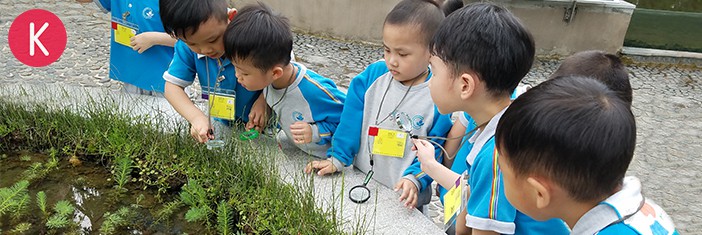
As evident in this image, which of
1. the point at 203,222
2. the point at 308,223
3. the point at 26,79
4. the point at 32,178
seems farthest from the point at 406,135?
the point at 26,79

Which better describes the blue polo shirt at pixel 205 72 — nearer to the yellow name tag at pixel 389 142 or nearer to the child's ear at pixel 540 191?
the yellow name tag at pixel 389 142

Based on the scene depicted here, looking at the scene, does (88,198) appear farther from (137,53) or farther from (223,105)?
(137,53)

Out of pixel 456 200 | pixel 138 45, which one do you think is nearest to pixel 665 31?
pixel 138 45

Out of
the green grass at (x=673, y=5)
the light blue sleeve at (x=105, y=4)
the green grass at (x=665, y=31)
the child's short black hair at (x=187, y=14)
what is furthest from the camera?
the green grass at (x=673, y=5)

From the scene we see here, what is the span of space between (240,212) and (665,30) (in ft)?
29.9

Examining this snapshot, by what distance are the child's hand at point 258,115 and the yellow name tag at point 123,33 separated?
0.98 meters

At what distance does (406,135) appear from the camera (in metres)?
2.31

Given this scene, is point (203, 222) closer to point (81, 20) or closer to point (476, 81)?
point (476, 81)

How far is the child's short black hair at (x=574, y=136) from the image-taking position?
4.12 ft

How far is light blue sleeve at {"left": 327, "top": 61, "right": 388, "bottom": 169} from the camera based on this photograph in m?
2.45

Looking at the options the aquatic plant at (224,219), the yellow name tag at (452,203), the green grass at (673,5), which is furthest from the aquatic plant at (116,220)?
the green grass at (673,5)

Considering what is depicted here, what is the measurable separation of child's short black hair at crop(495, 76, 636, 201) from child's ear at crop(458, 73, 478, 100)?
1.37 feet

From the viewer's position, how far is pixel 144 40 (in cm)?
309

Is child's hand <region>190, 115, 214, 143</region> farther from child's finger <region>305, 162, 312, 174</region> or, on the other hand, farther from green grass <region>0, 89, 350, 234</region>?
child's finger <region>305, 162, 312, 174</region>
